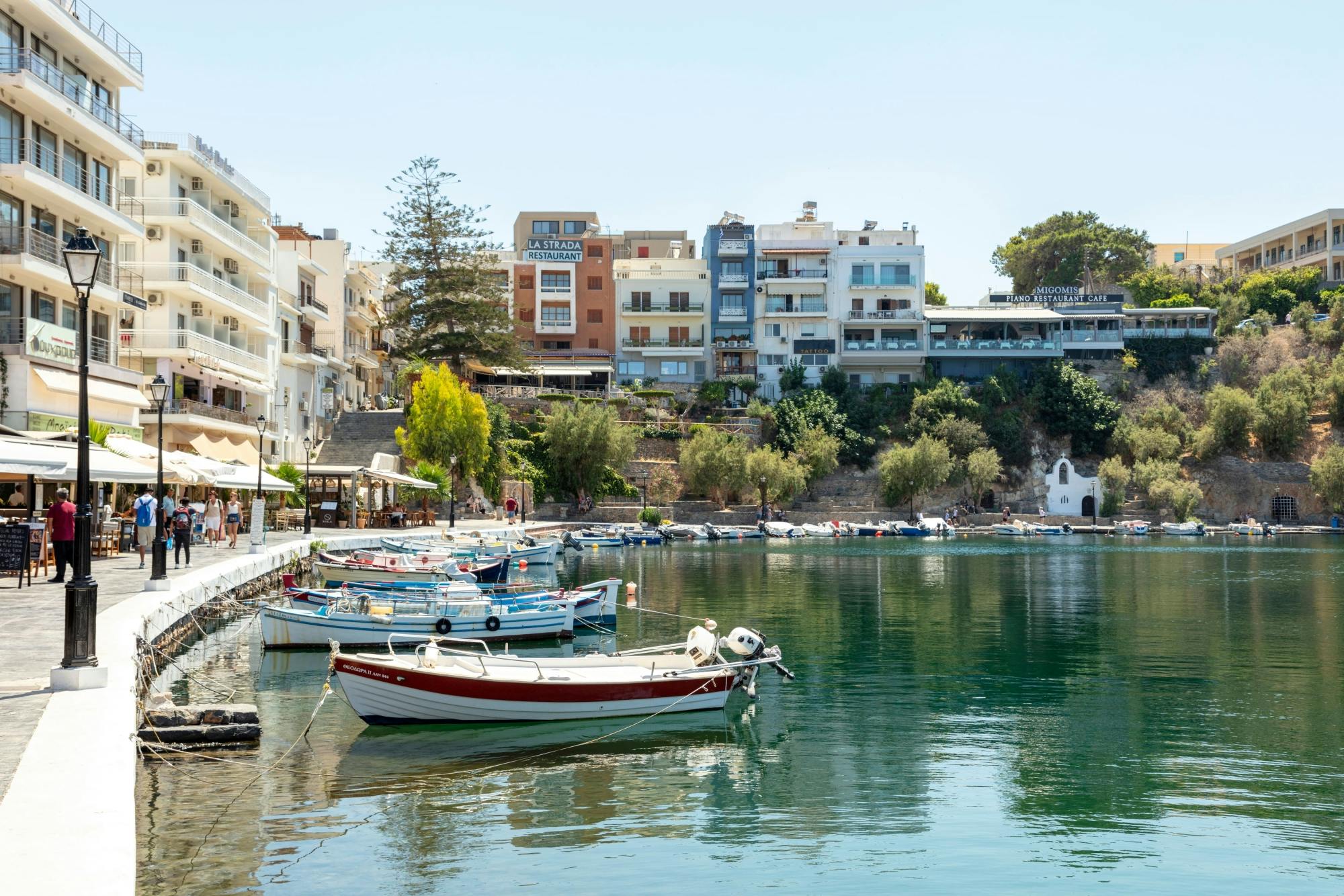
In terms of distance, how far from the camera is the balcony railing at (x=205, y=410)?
50.9 metres

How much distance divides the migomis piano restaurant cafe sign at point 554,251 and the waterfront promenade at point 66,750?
73498 mm

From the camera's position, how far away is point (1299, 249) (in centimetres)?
11144

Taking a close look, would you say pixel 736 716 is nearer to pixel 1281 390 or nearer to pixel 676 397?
pixel 676 397

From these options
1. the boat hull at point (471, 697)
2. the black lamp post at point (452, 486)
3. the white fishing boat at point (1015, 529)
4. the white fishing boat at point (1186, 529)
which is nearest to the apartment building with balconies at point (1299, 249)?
the white fishing boat at point (1186, 529)

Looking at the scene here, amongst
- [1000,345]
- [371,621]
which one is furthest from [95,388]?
[1000,345]

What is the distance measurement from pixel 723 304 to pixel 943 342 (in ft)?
58.4

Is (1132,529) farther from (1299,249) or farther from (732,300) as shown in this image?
(1299,249)

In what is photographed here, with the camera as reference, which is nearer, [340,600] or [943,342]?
[340,600]

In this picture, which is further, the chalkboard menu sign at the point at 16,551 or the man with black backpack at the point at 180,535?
the man with black backpack at the point at 180,535

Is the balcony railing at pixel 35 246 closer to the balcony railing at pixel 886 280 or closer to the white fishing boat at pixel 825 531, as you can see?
the white fishing boat at pixel 825 531

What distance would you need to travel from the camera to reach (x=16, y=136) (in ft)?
113

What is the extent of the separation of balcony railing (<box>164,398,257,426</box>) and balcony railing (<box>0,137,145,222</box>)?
9587 millimetres

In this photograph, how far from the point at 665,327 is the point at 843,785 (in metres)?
79.8

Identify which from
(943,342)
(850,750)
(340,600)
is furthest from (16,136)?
(943,342)
